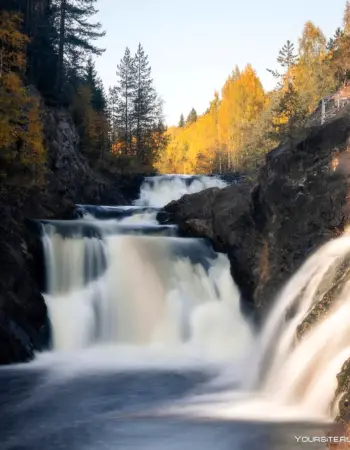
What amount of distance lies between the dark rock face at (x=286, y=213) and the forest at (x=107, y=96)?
131 centimetres

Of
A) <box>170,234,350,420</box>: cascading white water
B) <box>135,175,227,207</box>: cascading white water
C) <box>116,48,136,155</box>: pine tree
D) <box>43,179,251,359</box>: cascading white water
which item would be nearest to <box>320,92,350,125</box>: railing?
<box>43,179,251,359</box>: cascading white water

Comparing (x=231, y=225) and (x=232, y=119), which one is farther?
(x=232, y=119)

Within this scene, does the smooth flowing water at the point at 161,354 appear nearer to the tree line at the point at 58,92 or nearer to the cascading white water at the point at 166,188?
the tree line at the point at 58,92

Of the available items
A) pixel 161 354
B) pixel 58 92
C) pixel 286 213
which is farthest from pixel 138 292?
pixel 58 92

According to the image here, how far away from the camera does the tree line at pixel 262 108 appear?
32663 mm

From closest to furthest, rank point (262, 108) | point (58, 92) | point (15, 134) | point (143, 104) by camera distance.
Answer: point (15, 134)
point (58, 92)
point (143, 104)
point (262, 108)

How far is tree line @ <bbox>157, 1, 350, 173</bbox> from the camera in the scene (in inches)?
1286

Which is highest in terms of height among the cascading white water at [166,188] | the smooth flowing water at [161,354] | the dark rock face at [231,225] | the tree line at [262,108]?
the tree line at [262,108]

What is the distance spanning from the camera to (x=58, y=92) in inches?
1291

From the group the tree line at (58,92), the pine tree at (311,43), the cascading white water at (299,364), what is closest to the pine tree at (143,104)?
the tree line at (58,92)

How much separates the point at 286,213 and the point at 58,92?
20233 mm

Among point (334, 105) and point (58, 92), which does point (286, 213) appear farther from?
point (58, 92)

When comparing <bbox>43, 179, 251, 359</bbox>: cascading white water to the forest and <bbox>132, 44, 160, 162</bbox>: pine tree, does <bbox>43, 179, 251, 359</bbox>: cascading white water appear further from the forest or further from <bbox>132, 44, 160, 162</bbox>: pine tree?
<bbox>132, 44, 160, 162</bbox>: pine tree

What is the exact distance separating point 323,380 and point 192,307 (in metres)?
9.84
